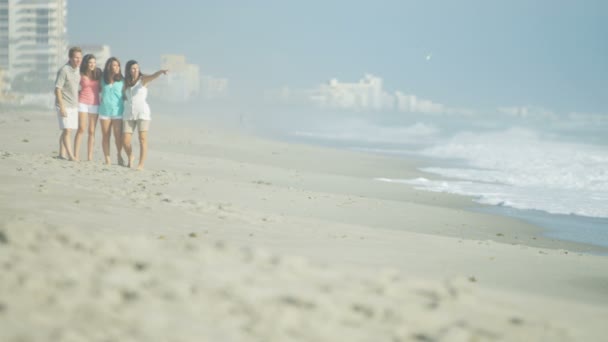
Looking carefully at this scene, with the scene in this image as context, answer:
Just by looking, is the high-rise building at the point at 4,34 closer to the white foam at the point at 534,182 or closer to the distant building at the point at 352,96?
the distant building at the point at 352,96

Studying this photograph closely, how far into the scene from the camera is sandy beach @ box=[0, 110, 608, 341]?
3.40 metres

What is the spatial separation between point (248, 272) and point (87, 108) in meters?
6.64

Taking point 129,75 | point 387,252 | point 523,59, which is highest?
point 523,59

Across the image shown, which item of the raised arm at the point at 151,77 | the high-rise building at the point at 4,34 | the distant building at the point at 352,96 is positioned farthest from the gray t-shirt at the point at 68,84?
the high-rise building at the point at 4,34

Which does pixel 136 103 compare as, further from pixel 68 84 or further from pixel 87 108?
pixel 68 84

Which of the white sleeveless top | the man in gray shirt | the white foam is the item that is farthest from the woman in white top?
the white foam

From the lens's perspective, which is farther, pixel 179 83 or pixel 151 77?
pixel 179 83

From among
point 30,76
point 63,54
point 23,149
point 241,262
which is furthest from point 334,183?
point 63,54

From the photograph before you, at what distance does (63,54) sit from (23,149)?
4077 inches

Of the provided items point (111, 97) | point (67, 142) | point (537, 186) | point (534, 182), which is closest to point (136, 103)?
point (111, 97)

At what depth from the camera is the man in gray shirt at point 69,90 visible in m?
9.70

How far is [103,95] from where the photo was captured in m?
9.93

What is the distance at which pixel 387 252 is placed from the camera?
588 cm

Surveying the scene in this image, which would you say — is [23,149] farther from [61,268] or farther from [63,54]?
[63,54]
